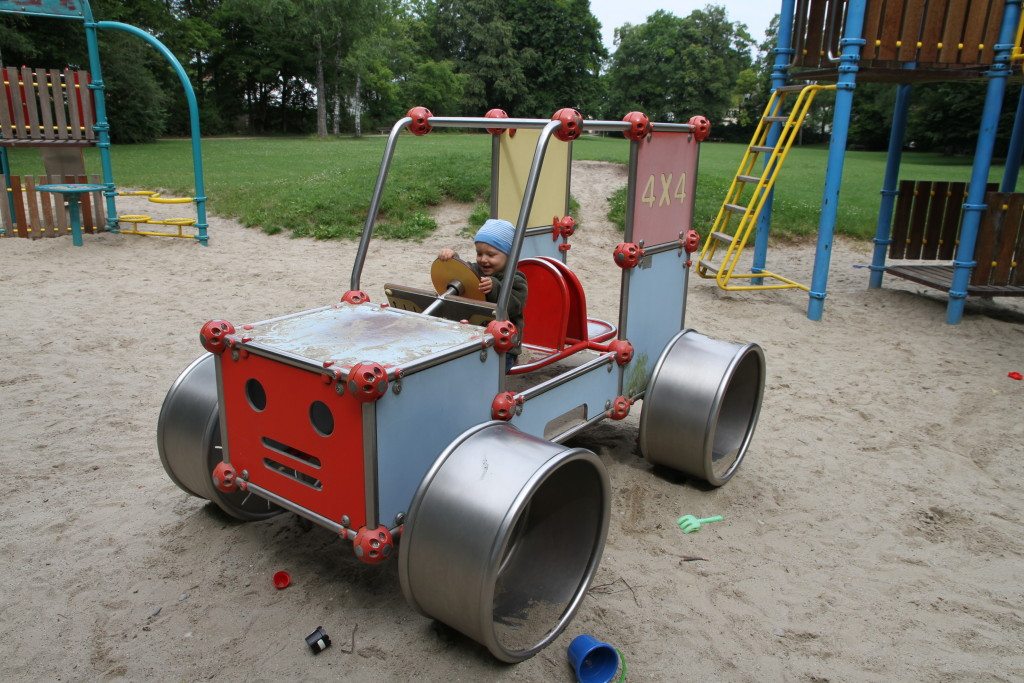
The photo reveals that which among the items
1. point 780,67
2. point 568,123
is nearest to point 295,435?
point 568,123

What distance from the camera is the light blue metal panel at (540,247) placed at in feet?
14.0

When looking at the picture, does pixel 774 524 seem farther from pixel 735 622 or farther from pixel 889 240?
pixel 889 240

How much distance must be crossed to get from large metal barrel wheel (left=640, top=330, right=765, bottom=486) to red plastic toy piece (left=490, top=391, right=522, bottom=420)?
43.7 inches

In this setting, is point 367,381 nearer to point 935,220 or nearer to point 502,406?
point 502,406

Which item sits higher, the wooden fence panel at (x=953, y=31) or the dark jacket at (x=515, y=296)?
the wooden fence panel at (x=953, y=31)

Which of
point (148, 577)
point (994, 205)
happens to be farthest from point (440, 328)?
point (994, 205)

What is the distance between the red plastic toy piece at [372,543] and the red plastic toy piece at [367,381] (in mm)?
436

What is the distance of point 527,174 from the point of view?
167 inches

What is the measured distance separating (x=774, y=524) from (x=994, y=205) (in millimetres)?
5230

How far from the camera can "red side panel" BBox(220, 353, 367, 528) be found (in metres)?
2.29

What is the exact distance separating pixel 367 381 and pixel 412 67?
4474cm

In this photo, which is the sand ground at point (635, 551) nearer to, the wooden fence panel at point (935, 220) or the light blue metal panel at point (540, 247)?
the light blue metal panel at point (540, 247)

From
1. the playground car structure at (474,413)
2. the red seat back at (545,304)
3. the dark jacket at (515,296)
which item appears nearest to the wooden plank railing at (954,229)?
the playground car structure at (474,413)

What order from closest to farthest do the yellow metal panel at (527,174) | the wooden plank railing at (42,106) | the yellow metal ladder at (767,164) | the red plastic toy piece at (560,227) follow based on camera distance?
1. the yellow metal panel at (527,174)
2. the red plastic toy piece at (560,227)
3. the yellow metal ladder at (767,164)
4. the wooden plank railing at (42,106)
